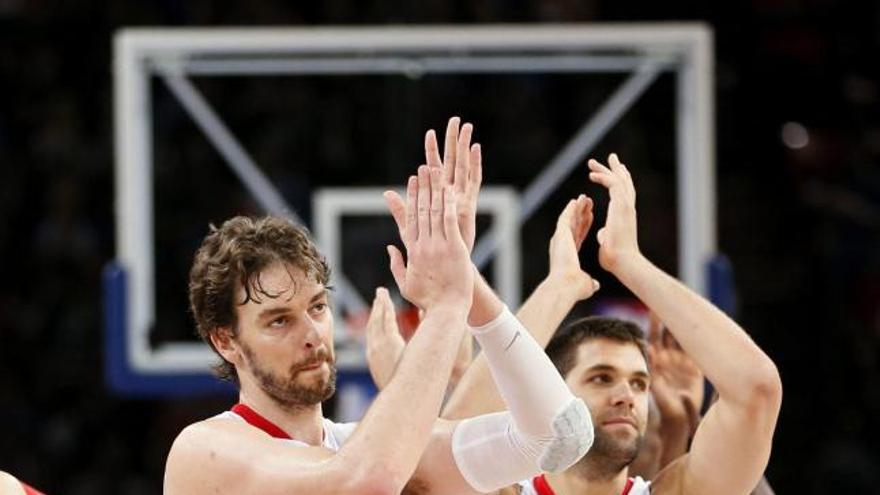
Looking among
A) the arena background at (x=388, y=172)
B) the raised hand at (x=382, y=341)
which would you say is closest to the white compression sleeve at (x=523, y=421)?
the raised hand at (x=382, y=341)

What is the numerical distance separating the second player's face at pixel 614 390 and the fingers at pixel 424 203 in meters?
1.28

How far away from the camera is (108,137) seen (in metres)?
11.8

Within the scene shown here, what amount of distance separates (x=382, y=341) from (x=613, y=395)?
80 cm

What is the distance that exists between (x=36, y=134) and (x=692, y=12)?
4829mm

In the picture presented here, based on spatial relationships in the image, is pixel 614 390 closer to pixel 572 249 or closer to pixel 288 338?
pixel 572 249

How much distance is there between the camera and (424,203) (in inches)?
143

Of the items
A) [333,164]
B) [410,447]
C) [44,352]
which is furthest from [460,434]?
[44,352]

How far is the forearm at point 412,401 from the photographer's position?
11.5 ft

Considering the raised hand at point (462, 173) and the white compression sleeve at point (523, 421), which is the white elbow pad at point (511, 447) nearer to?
the white compression sleeve at point (523, 421)

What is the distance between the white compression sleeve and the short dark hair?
86 centimetres

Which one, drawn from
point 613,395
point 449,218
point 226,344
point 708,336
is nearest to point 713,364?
point 708,336

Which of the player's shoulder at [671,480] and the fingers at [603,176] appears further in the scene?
the player's shoulder at [671,480]

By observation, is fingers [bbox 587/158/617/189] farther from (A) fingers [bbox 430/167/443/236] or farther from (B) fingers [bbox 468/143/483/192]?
(A) fingers [bbox 430/167/443/236]

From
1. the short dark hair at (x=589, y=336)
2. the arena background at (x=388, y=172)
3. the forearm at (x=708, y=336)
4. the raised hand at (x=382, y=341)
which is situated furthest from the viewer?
the arena background at (x=388, y=172)
